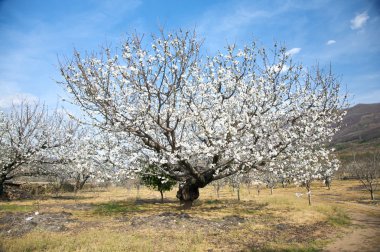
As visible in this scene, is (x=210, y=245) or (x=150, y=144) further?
(x=150, y=144)

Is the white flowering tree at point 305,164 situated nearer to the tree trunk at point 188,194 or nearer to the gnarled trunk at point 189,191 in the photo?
the gnarled trunk at point 189,191

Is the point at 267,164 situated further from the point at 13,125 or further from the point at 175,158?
the point at 13,125

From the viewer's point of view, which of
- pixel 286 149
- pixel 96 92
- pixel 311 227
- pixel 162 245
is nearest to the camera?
pixel 162 245

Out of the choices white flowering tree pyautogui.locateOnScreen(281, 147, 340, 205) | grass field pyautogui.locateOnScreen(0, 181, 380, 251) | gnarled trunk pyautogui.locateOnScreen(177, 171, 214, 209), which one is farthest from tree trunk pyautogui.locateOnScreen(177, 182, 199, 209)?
white flowering tree pyautogui.locateOnScreen(281, 147, 340, 205)

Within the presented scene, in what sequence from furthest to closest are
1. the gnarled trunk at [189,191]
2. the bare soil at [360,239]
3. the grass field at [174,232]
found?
1. the gnarled trunk at [189,191]
2. the bare soil at [360,239]
3. the grass field at [174,232]

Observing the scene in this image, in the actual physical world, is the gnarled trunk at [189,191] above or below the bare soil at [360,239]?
above

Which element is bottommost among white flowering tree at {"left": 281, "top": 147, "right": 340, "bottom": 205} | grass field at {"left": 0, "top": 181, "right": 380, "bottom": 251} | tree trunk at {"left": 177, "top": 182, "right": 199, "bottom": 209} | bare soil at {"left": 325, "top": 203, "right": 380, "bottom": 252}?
bare soil at {"left": 325, "top": 203, "right": 380, "bottom": 252}

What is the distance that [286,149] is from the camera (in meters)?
20.6

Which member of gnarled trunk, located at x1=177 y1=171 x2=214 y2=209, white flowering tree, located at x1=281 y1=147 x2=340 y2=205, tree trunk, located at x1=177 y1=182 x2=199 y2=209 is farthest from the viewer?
tree trunk, located at x1=177 y1=182 x2=199 y2=209

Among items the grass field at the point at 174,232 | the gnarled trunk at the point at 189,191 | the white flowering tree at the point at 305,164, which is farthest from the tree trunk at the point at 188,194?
the white flowering tree at the point at 305,164

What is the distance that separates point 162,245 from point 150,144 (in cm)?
883

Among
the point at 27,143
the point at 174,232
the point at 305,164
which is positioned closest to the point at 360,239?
the point at 305,164

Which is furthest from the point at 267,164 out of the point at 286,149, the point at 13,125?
the point at 13,125

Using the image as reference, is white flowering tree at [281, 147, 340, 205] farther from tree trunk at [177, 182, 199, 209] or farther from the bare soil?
tree trunk at [177, 182, 199, 209]
